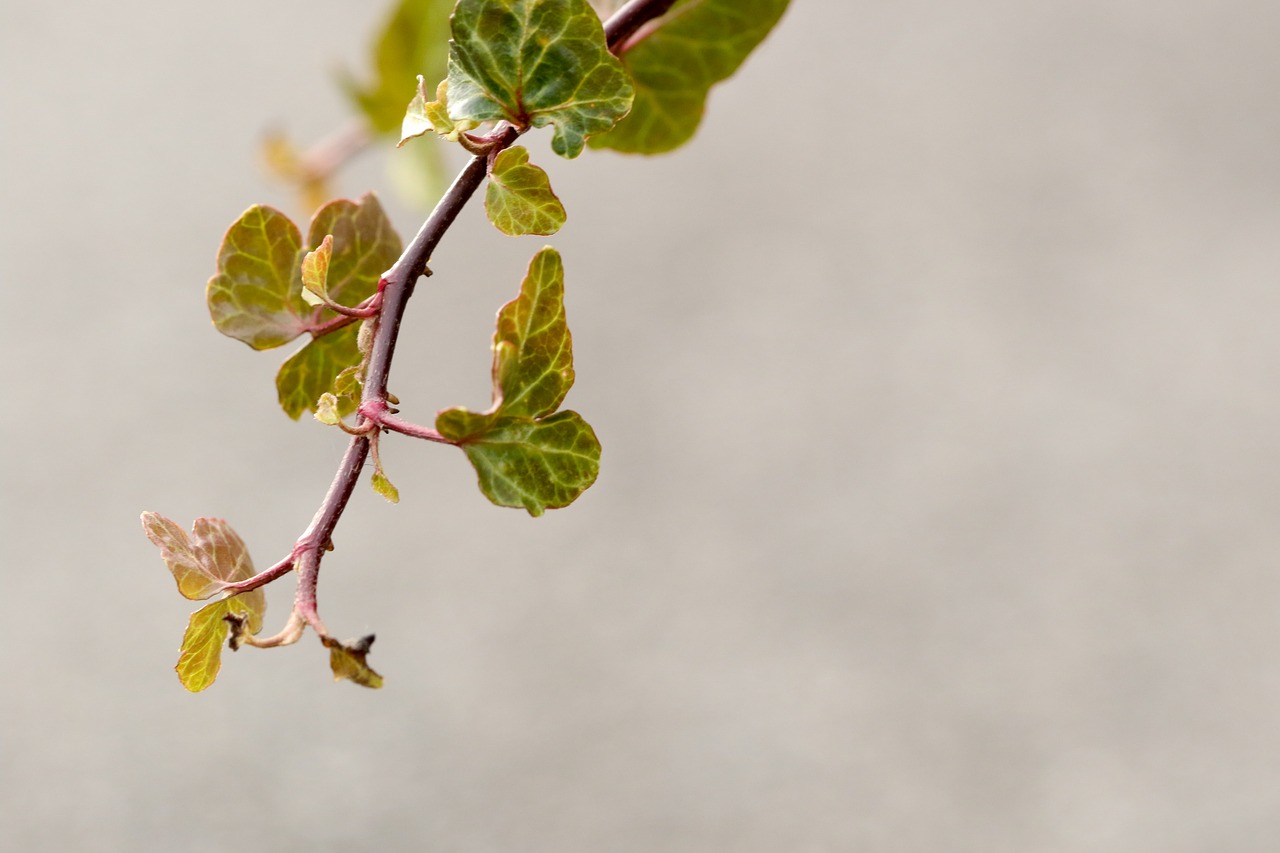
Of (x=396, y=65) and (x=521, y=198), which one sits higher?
(x=396, y=65)

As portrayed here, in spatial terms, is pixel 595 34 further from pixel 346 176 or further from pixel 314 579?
pixel 346 176

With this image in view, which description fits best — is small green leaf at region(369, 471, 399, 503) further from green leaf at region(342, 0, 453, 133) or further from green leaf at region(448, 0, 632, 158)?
green leaf at region(342, 0, 453, 133)

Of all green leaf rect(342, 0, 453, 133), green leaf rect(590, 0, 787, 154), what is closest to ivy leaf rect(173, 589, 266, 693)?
green leaf rect(590, 0, 787, 154)

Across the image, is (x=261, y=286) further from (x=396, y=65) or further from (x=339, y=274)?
(x=396, y=65)

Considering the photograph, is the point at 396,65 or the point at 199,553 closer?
the point at 199,553

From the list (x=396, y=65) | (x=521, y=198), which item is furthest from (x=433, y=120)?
(x=396, y=65)

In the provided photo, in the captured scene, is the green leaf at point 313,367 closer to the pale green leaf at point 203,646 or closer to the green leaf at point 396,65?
the pale green leaf at point 203,646
